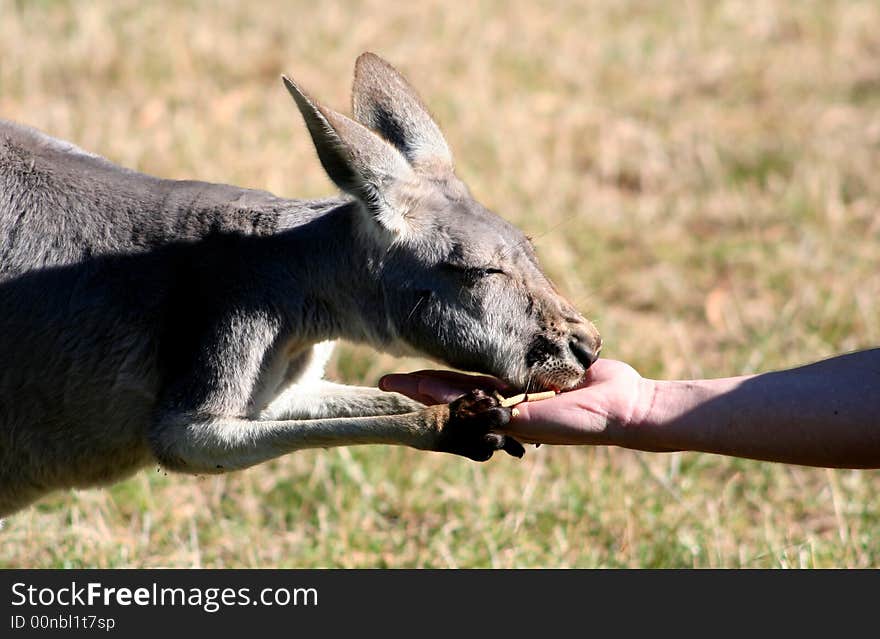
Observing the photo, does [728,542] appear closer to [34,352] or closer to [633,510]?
[633,510]

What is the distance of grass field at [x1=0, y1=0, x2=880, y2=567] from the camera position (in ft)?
14.5

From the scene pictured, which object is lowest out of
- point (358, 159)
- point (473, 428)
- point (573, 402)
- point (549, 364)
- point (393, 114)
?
point (473, 428)

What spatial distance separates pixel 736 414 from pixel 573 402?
42 centimetres

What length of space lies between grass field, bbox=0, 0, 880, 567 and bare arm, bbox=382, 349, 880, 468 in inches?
29.7

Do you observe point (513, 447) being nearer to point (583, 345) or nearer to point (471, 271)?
point (583, 345)

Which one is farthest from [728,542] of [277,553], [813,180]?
[813,180]

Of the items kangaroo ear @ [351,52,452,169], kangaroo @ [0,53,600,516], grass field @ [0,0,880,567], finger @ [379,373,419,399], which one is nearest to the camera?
kangaroo @ [0,53,600,516]

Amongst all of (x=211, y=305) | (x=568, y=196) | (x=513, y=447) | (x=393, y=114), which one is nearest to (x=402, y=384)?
(x=513, y=447)

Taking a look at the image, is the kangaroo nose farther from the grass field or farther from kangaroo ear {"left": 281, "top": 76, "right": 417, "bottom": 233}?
the grass field

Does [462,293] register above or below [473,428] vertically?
above

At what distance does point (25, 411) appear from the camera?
11.8 ft

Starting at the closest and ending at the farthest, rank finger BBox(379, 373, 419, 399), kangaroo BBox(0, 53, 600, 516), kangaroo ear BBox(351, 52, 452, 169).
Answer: kangaroo BBox(0, 53, 600, 516)
finger BBox(379, 373, 419, 399)
kangaroo ear BBox(351, 52, 452, 169)

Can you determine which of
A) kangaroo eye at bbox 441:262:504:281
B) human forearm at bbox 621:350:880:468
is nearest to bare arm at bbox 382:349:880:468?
human forearm at bbox 621:350:880:468

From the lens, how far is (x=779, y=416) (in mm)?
3475
